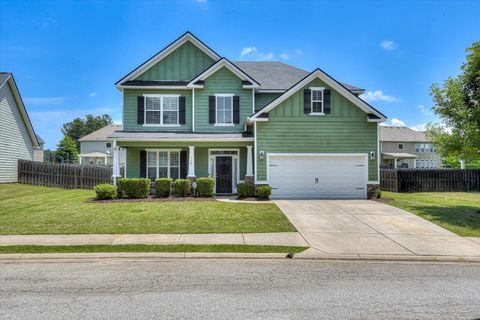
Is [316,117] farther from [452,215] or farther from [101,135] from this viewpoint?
[101,135]

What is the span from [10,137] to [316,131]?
2094 centimetres

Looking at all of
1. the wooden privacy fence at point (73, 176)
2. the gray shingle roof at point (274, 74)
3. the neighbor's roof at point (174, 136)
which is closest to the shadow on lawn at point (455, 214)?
the neighbor's roof at point (174, 136)

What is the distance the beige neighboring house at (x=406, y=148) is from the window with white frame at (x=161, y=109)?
37136mm

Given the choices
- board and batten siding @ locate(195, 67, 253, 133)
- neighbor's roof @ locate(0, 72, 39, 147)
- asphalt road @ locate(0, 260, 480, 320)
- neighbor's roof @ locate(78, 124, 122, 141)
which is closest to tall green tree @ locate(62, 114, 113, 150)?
neighbor's roof @ locate(78, 124, 122, 141)

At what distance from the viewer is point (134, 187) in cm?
1584

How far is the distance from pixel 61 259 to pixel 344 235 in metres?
7.24

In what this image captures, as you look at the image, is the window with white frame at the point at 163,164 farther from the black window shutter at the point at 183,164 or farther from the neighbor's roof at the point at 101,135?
the neighbor's roof at the point at 101,135

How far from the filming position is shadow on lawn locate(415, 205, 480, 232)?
10.9 m

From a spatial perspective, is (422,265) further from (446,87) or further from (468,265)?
(446,87)

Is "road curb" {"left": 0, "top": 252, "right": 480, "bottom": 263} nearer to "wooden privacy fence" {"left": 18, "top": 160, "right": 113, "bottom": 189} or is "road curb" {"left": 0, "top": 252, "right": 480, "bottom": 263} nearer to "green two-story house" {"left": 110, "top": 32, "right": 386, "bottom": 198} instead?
"green two-story house" {"left": 110, "top": 32, "right": 386, "bottom": 198}

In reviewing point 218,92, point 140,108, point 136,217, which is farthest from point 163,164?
point 136,217

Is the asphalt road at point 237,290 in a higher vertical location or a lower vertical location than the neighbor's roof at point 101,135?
lower

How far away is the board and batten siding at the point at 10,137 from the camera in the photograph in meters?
21.5

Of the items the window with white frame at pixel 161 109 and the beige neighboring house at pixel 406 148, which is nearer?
the window with white frame at pixel 161 109
